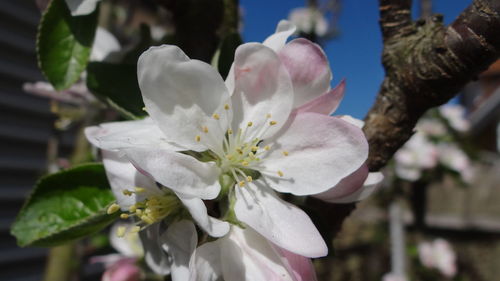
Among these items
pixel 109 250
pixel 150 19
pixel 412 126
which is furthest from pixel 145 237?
pixel 150 19

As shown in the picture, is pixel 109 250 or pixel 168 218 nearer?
pixel 168 218

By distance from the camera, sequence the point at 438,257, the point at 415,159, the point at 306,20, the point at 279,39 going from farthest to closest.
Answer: the point at 306,20 < the point at 438,257 < the point at 415,159 < the point at 279,39

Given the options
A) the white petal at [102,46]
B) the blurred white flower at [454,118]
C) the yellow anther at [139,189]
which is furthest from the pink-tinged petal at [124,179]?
the blurred white flower at [454,118]

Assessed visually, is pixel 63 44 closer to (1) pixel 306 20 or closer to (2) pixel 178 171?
(2) pixel 178 171

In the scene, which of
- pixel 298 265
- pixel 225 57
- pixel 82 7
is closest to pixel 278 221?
pixel 298 265

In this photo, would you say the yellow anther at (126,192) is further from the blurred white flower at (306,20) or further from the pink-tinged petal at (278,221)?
the blurred white flower at (306,20)

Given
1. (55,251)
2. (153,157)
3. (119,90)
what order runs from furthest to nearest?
(55,251)
(119,90)
(153,157)

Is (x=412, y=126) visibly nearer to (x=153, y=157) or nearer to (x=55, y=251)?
(x=153, y=157)
